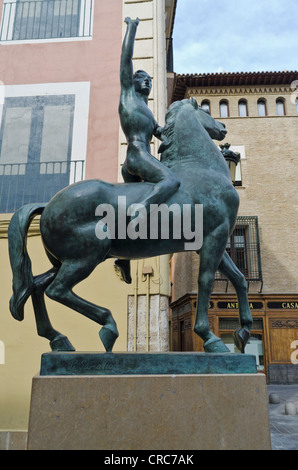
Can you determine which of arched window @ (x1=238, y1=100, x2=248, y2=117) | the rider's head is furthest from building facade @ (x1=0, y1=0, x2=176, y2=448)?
arched window @ (x1=238, y1=100, x2=248, y2=117)

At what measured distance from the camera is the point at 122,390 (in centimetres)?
196

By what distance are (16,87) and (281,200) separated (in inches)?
532

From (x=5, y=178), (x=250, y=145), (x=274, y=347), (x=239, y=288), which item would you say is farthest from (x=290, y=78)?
(x=239, y=288)

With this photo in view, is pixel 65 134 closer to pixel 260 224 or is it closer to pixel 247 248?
pixel 247 248

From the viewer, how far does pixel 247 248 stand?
16969 mm

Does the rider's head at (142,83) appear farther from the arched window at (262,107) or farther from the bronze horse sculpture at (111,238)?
the arched window at (262,107)

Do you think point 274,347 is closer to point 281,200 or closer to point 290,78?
point 281,200

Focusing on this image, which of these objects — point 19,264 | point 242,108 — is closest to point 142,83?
point 19,264

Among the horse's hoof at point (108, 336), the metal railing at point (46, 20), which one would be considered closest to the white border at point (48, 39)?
the metal railing at point (46, 20)

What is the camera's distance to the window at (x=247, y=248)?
16.5m

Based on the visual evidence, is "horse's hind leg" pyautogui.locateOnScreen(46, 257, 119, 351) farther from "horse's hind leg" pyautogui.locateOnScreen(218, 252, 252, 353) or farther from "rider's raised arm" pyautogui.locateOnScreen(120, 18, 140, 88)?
"rider's raised arm" pyautogui.locateOnScreen(120, 18, 140, 88)

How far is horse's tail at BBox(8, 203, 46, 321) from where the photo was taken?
2.28m

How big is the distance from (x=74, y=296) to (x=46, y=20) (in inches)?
318

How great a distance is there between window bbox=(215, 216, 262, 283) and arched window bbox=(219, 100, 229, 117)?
594cm
